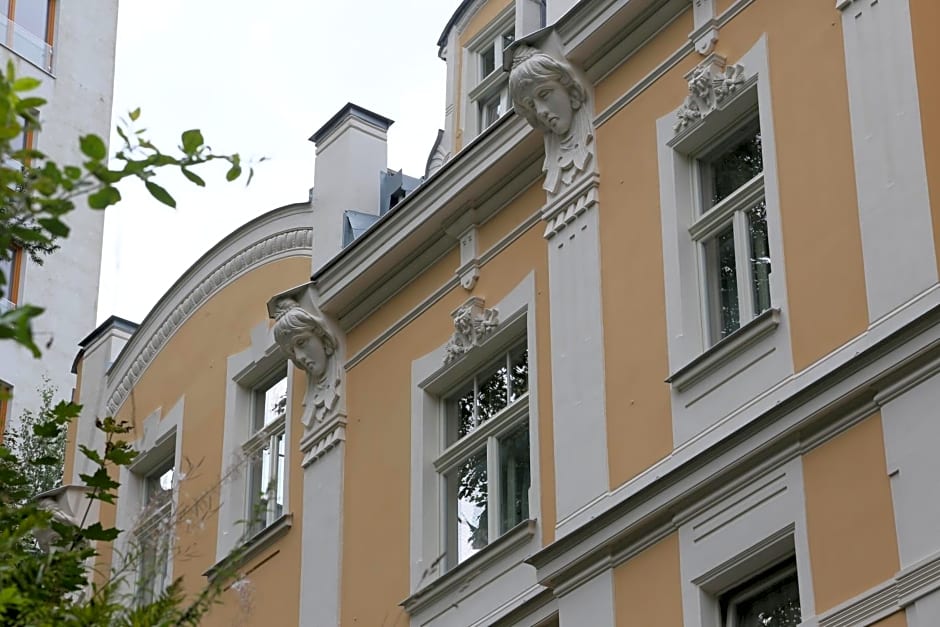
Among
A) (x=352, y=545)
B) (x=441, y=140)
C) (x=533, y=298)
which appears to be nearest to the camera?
(x=533, y=298)

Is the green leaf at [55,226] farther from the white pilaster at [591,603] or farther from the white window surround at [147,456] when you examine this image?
the white window surround at [147,456]

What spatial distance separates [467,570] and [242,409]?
15.7 ft

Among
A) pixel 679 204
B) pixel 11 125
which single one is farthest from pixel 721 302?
pixel 11 125

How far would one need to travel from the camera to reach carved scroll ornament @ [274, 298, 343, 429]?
17938 millimetres

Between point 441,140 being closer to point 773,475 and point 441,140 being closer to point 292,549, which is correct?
point 292,549

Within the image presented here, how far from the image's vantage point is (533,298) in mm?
15703

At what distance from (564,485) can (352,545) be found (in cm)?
305

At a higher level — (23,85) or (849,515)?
(849,515)

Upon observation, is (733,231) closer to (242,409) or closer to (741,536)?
(741,536)

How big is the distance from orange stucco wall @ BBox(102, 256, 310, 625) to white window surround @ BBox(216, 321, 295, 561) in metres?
0.10

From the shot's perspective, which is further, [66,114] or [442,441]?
[66,114]

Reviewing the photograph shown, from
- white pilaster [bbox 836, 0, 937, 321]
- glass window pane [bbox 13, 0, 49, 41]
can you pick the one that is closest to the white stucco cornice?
white pilaster [bbox 836, 0, 937, 321]

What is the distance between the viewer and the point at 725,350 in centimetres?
1320

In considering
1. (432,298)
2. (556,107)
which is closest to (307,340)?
(432,298)
